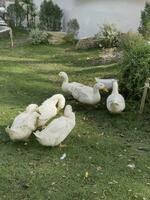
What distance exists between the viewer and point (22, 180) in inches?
246

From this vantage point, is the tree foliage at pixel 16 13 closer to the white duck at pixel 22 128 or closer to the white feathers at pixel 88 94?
the white feathers at pixel 88 94

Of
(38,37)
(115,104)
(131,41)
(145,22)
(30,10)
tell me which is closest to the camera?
(115,104)

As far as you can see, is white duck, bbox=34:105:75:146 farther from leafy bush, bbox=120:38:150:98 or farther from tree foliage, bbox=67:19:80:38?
tree foliage, bbox=67:19:80:38

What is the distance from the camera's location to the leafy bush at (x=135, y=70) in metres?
9.34

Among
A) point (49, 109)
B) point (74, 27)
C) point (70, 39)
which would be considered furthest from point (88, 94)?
point (74, 27)

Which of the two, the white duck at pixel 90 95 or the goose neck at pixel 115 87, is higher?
the goose neck at pixel 115 87

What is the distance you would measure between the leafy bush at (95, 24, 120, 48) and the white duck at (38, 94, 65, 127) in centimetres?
832

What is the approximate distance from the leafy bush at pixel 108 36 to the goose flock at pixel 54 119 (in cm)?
739

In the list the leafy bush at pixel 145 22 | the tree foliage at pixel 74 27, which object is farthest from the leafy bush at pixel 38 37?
the leafy bush at pixel 145 22

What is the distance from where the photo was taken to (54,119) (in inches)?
304

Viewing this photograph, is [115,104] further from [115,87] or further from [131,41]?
[131,41]

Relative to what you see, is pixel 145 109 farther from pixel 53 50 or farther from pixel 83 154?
pixel 53 50

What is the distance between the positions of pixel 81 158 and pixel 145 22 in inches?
363

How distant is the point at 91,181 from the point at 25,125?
1.41 m
